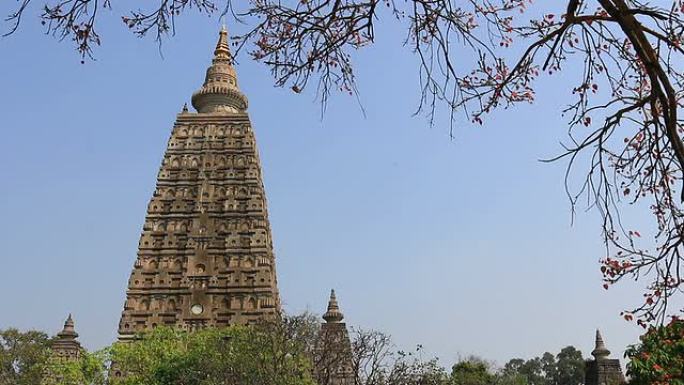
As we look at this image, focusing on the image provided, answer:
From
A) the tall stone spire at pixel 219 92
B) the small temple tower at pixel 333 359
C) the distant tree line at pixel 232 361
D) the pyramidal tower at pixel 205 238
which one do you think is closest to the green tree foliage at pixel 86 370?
the distant tree line at pixel 232 361

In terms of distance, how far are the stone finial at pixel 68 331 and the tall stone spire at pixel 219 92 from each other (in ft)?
46.3

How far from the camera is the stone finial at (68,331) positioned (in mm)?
38375

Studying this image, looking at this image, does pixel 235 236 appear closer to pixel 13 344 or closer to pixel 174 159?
pixel 174 159

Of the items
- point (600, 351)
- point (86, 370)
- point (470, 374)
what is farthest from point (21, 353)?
point (600, 351)

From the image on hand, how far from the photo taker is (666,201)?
257 inches

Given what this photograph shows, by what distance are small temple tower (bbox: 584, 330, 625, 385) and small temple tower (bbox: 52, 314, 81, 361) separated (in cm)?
2451

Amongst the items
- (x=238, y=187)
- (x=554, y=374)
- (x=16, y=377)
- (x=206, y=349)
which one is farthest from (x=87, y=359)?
(x=554, y=374)

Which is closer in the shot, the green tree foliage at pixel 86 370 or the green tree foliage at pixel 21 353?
the green tree foliage at pixel 86 370

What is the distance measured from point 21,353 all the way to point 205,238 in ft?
51.0

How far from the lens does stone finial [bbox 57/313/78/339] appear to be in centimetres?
3838

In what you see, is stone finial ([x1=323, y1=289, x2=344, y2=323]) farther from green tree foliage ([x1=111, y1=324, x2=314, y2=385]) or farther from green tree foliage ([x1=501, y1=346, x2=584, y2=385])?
green tree foliage ([x1=501, y1=346, x2=584, y2=385])

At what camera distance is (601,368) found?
29.6 meters

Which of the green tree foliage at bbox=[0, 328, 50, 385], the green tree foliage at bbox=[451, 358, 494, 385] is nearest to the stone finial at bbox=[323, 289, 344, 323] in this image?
the green tree foliage at bbox=[451, 358, 494, 385]

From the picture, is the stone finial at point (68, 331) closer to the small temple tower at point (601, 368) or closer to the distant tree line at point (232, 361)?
the distant tree line at point (232, 361)
